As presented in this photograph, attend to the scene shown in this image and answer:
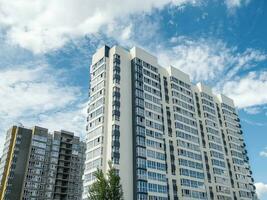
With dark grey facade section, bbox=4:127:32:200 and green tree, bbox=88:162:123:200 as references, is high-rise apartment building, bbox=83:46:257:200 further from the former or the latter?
dark grey facade section, bbox=4:127:32:200

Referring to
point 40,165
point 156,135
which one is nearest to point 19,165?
point 40,165

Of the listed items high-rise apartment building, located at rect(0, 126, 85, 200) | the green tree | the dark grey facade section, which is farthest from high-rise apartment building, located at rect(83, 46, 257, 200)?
the dark grey facade section

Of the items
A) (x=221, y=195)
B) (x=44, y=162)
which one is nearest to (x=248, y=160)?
(x=221, y=195)

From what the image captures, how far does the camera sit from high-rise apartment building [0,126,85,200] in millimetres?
118812

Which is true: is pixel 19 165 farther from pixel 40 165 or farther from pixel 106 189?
pixel 106 189

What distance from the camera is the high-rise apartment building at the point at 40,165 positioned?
118812mm

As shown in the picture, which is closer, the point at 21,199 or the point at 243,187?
the point at 243,187

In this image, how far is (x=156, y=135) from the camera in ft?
281

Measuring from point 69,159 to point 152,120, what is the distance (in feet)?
191

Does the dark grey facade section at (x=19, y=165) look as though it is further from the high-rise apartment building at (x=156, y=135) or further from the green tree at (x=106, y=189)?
the green tree at (x=106, y=189)

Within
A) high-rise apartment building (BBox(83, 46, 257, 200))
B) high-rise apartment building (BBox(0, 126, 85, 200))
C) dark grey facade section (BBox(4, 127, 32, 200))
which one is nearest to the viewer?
high-rise apartment building (BBox(83, 46, 257, 200))

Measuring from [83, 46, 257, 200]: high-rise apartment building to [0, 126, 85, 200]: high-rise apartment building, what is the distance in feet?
164

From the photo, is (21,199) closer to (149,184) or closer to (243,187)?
(149,184)

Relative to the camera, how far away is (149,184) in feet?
251
